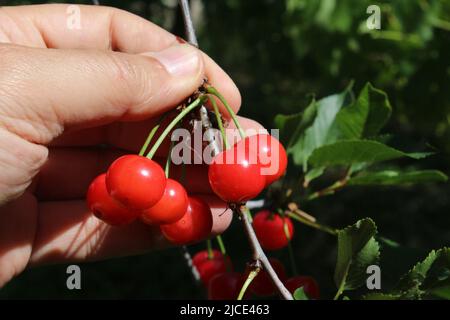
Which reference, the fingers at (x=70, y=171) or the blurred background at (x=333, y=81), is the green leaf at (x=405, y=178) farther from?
the fingers at (x=70, y=171)

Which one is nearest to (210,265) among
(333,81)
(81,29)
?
(81,29)

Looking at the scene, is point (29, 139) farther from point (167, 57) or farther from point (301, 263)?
point (301, 263)

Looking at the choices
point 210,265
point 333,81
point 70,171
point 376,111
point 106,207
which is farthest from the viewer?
point 333,81

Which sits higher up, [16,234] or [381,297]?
[381,297]

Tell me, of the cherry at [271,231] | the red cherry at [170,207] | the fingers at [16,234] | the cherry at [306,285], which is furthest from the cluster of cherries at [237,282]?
the fingers at [16,234]

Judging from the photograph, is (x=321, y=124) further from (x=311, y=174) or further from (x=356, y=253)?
(x=356, y=253)
